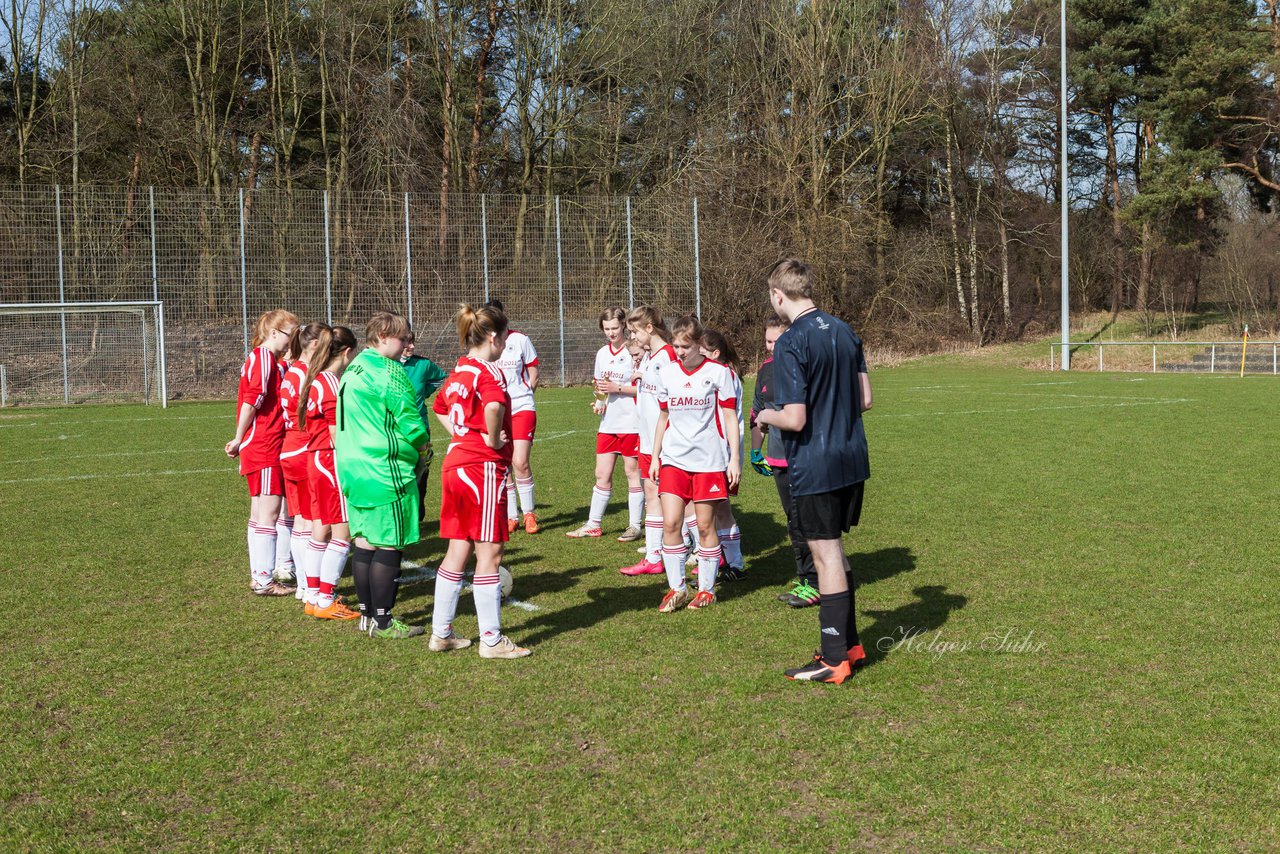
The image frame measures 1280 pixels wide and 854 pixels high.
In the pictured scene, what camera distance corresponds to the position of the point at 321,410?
21.0 ft

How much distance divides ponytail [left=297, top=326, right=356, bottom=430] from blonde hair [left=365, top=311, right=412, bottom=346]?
467 mm

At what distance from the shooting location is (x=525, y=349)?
9094mm

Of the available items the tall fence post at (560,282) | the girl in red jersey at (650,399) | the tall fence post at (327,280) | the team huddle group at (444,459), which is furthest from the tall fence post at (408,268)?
the girl in red jersey at (650,399)

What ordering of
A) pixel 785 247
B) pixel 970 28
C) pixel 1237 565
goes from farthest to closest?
1. pixel 970 28
2. pixel 785 247
3. pixel 1237 565

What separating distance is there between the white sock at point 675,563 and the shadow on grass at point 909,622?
107cm

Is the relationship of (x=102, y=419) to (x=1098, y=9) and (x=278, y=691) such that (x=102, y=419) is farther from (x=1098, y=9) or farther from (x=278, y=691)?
(x=1098, y=9)

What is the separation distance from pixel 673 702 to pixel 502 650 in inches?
42.0

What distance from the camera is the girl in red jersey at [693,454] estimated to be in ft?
20.5

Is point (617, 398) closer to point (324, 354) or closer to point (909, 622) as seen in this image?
point (324, 354)

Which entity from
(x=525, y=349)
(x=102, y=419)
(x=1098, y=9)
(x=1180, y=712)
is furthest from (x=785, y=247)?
(x=1180, y=712)

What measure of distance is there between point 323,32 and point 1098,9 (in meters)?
28.0

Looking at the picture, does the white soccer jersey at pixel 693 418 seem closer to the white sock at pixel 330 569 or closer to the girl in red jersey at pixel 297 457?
the white sock at pixel 330 569

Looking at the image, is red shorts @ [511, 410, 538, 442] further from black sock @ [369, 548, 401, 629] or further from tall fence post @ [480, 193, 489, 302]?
tall fence post @ [480, 193, 489, 302]

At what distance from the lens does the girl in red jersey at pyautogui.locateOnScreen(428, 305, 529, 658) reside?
513 cm
